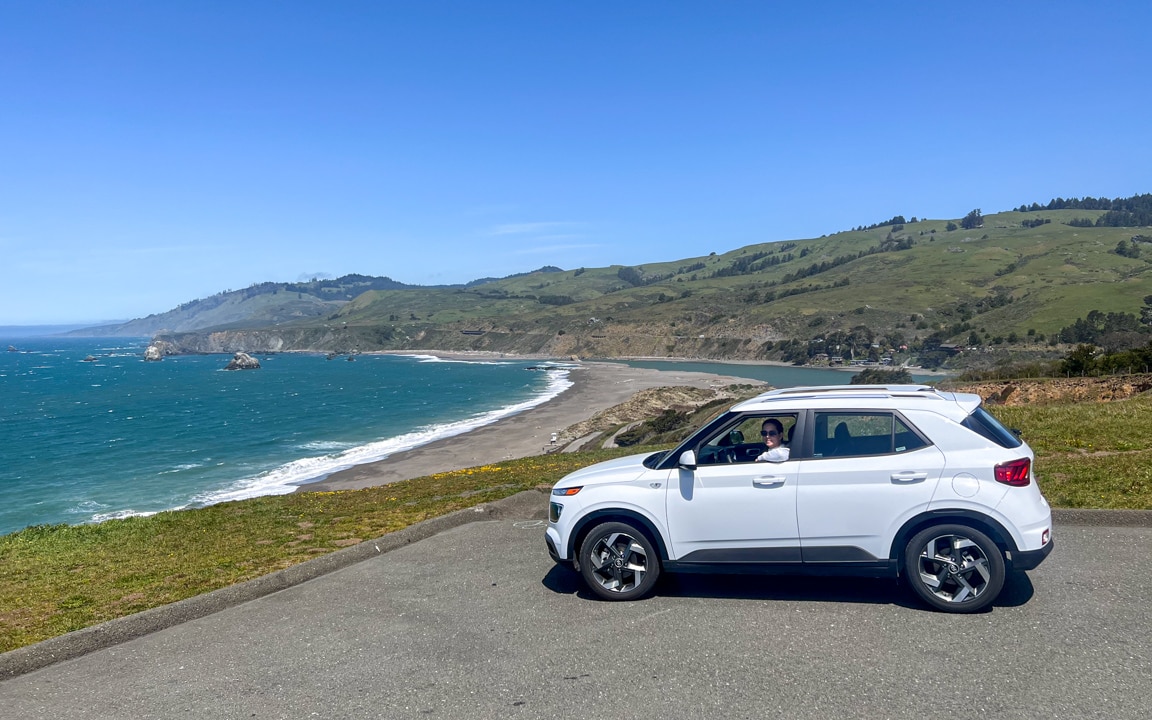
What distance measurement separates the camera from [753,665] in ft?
19.4

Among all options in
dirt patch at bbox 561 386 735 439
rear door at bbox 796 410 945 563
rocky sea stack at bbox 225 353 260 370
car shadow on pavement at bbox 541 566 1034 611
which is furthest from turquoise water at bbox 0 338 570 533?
rear door at bbox 796 410 945 563

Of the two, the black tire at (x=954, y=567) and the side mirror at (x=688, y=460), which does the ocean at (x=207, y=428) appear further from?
the black tire at (x=954, y=567)

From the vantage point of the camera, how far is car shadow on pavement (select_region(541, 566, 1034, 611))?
7.11 metres

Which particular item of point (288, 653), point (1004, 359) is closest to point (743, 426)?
point (288, 653)

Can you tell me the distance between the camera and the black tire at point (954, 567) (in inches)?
259

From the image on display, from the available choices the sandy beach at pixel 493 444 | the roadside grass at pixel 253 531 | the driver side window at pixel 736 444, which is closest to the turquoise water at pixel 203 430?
the sandy beach at pixel 493 444

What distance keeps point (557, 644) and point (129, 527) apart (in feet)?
36.7

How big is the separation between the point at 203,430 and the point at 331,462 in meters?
24.8

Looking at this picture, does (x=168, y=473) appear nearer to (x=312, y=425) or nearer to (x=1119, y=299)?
(x=312, y=425)

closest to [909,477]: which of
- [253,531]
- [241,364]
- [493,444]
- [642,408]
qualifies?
[253,531]

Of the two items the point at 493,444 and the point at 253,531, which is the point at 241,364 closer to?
the point at 493,444

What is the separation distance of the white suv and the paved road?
0.41m

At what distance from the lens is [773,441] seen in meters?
7.20

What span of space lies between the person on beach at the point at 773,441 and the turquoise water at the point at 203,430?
3415cm
